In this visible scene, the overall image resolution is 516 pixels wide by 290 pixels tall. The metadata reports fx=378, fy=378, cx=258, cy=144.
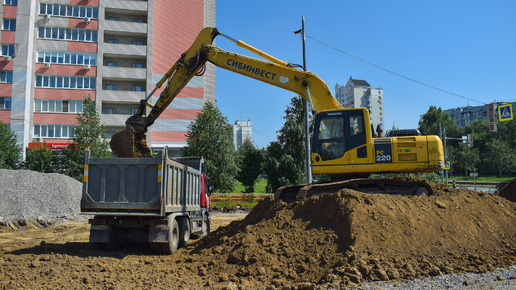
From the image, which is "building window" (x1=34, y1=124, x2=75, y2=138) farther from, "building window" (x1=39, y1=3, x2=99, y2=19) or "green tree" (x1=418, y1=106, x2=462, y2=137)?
"green tree" (x1=418, y1=106, x2=462, y2=137)

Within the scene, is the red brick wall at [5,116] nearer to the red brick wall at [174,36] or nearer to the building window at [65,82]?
the building window at [65,82]

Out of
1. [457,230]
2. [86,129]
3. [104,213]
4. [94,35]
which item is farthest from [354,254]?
[94,35]

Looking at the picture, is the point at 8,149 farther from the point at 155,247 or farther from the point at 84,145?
the point at 155,247

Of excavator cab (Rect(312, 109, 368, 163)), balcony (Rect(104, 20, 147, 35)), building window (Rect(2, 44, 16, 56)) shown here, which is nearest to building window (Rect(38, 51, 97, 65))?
building window (Rect(2, 44, 16, 56))

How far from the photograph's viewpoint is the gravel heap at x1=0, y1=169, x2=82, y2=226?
17578 mm

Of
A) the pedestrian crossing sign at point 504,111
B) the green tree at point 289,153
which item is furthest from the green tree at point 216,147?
the pedestrian crossing sign at point 504,111

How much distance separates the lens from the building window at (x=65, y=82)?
44.5 meters

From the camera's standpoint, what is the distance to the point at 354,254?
23.7 feet

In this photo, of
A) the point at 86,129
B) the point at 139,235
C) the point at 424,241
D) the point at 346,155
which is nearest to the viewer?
the point at 424,241

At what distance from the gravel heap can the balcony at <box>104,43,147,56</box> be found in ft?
95.6

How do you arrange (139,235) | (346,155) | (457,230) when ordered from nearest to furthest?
(457,230) < (139,235) < (346,155)

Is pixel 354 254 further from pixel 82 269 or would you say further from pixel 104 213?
pixel 104 213

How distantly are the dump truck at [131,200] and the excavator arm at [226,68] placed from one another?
161cm

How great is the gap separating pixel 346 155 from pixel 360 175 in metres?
0.96
